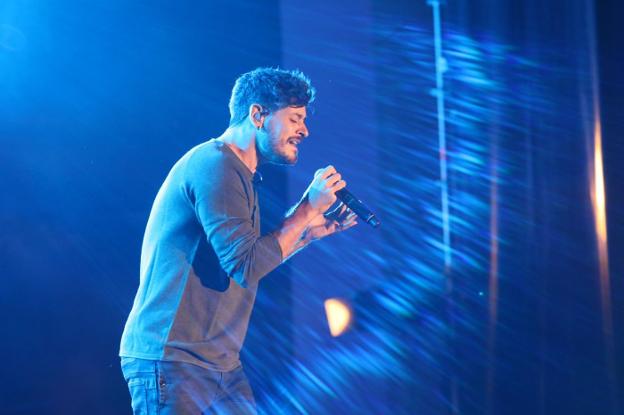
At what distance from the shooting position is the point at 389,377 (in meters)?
2.60

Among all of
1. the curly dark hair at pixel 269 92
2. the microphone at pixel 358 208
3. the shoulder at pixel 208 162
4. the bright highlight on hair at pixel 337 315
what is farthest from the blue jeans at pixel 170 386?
the bright highlight on hair at pixel 337 315

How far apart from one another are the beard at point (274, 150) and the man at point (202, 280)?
77mm

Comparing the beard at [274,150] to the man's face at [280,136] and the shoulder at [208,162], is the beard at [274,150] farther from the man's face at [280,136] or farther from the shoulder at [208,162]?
the shoulder at [208,162]

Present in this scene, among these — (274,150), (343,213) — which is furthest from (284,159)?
(343,213)

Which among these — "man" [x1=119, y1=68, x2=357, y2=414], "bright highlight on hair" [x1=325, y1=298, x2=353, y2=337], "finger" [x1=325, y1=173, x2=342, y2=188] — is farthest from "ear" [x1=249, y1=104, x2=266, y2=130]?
"bright highlight on hair" [x1=325, y1=298, x2=353, y2=337]

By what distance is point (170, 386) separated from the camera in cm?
150

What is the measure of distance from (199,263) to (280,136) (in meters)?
0.42

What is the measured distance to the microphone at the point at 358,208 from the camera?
1755 mm

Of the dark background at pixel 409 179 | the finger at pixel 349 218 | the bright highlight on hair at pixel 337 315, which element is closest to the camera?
the finger at pixel 349 218

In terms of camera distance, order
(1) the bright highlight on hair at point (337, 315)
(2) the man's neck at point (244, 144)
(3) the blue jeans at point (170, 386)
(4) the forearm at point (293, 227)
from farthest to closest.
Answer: (1) the bright highlight on hair at point (337, 315) < (2) the man's neck at point (244, 144) < (4) the forearm at point (293, 227) < (3) the blue jeans at point (170, 386)

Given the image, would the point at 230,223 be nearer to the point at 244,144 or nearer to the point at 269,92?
the point at 244,144

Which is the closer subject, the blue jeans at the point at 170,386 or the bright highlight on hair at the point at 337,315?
the blue jeans at the point at 170,386

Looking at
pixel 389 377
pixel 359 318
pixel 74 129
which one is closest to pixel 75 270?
pixel 74 129

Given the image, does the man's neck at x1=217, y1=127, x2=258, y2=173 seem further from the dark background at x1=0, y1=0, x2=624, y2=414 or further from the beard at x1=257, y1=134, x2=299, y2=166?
the dark background at x1=0, y1=0, x2=624, y2=414
